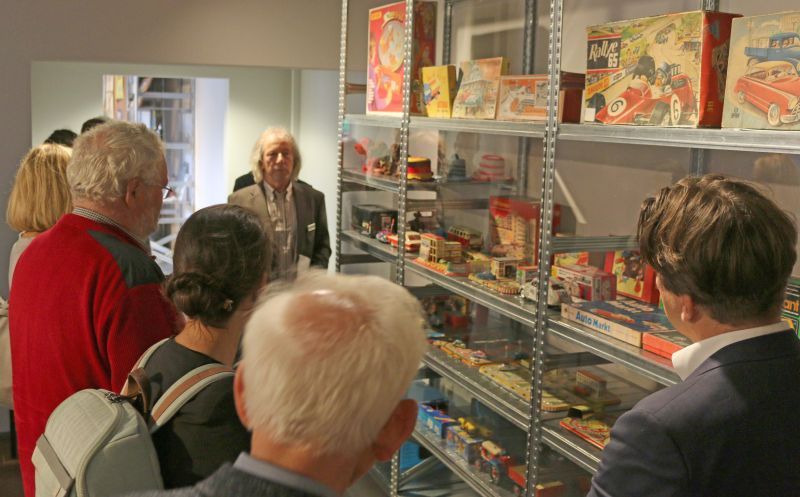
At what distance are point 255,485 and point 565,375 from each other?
7.44 feet

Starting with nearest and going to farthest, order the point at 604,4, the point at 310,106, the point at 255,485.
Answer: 1. the point at 255,485
2. the point at 604,4
3. the point at 310,106

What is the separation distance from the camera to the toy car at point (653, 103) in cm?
243

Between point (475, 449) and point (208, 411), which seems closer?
point (208, 411)

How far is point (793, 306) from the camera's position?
2.27m

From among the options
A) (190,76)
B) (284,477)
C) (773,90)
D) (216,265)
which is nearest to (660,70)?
(773,90)

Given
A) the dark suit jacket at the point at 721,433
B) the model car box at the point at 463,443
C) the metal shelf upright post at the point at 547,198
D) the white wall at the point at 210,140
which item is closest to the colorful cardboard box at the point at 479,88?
the metal shelf upright post at the point at 547,198

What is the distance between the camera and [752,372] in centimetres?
147

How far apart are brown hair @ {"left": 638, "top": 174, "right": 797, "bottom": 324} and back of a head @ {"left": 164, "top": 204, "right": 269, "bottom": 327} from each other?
0.88 meters

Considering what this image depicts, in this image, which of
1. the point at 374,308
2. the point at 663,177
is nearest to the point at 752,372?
the point at 374,308

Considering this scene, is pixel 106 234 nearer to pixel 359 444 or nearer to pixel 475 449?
pixel 359 444

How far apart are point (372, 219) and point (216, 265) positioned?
283 centimetres

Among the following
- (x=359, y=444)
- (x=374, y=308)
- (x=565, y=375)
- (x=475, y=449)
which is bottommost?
(x=475, y=449)

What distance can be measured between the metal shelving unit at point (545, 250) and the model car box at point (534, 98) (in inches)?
2.7

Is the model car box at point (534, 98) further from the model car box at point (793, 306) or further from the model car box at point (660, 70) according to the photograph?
the model car box at point (793, 306)
